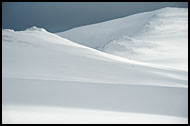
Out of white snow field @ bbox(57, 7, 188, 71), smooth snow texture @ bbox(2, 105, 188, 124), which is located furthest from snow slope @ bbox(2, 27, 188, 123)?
white snow field @ bbox(57, 7, 188, 71)

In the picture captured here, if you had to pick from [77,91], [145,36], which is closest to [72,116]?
[77,91]

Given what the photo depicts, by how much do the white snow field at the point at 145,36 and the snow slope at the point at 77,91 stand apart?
1849 cm

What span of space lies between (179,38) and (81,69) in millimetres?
49829

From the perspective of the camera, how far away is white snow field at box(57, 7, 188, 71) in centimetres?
4653

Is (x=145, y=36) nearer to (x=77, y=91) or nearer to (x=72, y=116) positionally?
(x=77, y=91)

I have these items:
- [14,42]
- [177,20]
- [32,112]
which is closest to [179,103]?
[32,112]

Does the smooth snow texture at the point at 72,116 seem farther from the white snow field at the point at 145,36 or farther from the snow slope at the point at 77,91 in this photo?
the white snow field at the point at 145,36

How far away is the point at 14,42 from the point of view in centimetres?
1888

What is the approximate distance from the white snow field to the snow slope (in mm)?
18490

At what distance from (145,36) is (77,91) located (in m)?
57.7

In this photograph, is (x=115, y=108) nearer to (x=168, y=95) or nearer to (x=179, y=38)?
(x=168, y=95)

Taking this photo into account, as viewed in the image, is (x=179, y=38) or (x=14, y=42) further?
(x=179, y=38)

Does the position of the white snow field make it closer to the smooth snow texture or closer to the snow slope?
the snow slope

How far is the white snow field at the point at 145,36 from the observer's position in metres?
46.5
